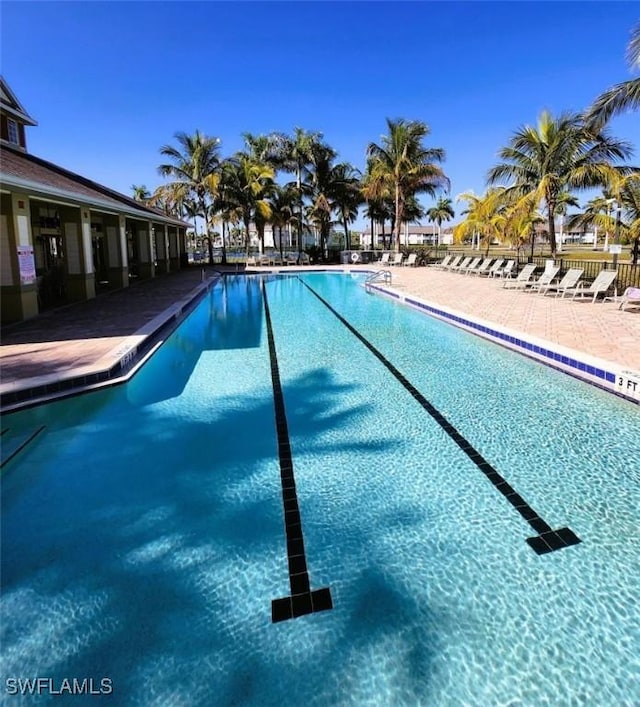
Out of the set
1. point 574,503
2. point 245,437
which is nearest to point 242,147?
point 245,437

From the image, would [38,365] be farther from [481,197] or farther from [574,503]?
[481,197]

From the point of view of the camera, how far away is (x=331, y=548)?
3.49 m

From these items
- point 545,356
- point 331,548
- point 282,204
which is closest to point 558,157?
point 545,356

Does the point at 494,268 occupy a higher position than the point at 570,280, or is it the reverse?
the point at 494,268

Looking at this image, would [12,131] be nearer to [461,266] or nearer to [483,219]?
[461,266]

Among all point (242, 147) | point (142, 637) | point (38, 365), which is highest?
point (242, 147)

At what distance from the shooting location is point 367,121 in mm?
32750

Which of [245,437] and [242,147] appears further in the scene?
[242,147]

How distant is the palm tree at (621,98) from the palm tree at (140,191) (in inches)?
2346

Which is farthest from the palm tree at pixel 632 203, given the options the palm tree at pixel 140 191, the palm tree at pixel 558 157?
the palm tree at pixel 140 191

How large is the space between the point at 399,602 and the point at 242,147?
34337 mm

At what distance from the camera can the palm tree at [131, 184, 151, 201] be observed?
62344mm

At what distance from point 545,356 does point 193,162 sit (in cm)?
2736

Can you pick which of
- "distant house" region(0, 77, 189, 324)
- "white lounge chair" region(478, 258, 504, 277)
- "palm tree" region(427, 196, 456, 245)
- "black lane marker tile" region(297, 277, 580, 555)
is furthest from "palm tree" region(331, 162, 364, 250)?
"palm tree" region(427, 196, 456, 245)
